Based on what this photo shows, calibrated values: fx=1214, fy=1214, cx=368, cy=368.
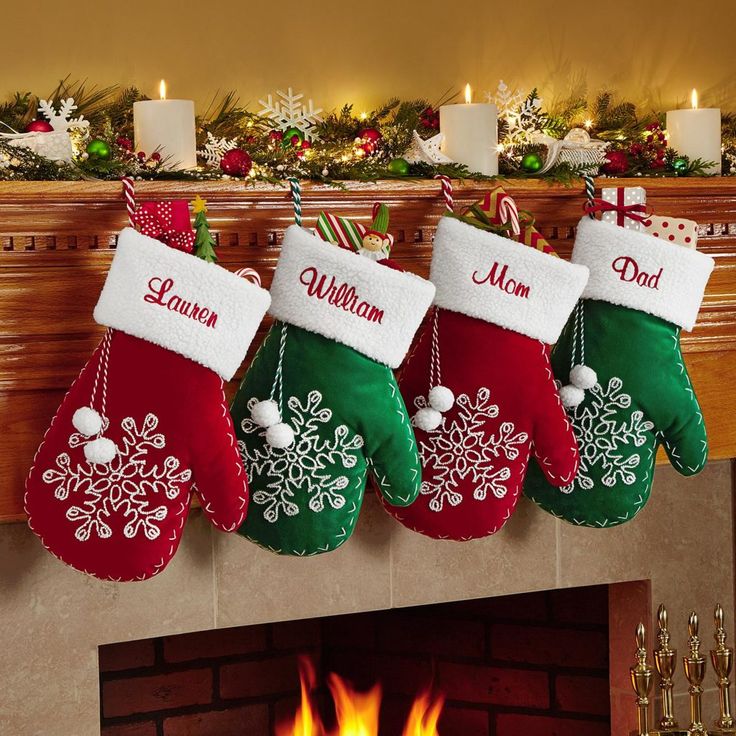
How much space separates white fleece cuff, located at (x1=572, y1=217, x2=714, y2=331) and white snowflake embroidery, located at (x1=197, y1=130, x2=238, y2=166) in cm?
53

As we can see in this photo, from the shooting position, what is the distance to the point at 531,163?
5.95 feet

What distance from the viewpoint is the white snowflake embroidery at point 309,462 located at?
160 centimetres

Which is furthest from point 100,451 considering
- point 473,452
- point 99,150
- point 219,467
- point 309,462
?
point 473,452

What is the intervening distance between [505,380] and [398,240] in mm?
260

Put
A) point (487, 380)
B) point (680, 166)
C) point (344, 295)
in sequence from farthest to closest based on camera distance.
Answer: point (680, 166) < point (487, 380) < point (344, 295)

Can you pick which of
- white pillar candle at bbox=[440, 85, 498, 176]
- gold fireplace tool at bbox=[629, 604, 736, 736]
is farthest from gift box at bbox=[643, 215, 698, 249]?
gold fireplace tool at bbox=[629, 604, 736, 736]

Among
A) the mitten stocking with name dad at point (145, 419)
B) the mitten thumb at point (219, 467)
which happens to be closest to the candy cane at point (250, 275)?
the mitten stocking with name dad at point (145, 419)

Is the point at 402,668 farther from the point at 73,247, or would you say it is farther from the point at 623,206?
the point at 73,247

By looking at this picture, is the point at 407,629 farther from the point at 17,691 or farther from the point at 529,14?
the point at 529,14

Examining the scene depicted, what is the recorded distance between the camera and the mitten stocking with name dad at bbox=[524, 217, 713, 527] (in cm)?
177

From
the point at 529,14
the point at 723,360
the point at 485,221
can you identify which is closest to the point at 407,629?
the point at 723,360

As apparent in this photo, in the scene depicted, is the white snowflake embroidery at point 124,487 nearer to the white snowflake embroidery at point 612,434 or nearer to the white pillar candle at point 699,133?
the white snowflake embroidery at point 612,434

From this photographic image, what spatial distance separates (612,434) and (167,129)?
2.54 ft

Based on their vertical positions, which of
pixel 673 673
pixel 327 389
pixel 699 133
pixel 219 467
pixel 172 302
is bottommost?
pixel 673 673
